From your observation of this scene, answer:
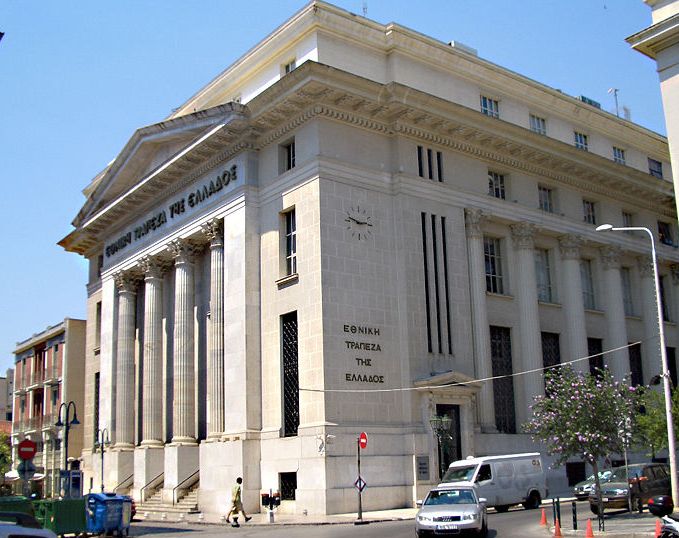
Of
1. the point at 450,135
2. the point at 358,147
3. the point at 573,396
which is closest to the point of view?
the point at 573,396

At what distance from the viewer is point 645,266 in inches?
1927

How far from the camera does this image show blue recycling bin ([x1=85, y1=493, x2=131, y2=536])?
2578 centimetres

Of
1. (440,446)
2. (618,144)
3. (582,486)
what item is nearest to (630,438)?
(582,486)

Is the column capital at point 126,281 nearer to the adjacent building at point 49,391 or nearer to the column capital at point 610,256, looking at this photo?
the adjacent building at point 49,391

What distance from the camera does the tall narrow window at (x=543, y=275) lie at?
43469 millimetres

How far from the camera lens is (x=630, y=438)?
27.5 metres

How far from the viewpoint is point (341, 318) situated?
33.8 m

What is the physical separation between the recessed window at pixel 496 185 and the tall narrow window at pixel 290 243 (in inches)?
412

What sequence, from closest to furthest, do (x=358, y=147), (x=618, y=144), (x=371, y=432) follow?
1. (x=371, y=432)
2. (x=358, y=147)
3. (x=618, y=144)

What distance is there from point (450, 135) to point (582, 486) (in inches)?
641

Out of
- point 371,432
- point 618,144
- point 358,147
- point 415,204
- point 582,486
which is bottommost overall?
point 582,486

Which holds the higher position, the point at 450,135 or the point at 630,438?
the point at 450,135

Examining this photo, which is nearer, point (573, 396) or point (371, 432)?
point (573, 396)

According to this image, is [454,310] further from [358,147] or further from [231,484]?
[231,484]
